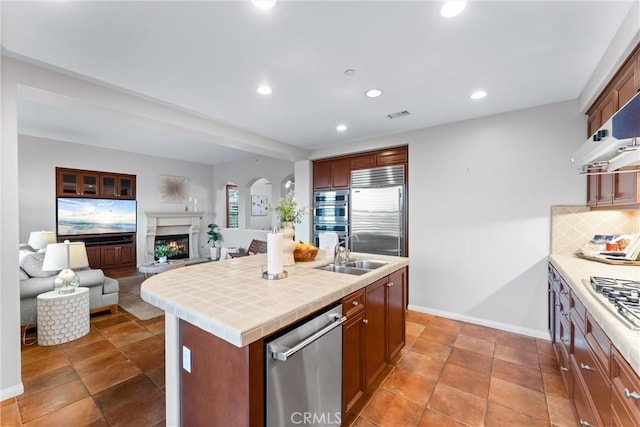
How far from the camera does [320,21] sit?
1.70 metres

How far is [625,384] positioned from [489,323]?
102 inches

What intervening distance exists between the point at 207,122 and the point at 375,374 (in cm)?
342

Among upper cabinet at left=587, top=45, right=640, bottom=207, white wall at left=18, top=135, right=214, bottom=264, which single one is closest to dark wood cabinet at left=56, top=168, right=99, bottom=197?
white wall at left=18, top=135, right=214, bottom=264

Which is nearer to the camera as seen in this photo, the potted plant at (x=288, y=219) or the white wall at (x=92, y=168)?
the potted plant at (x=288, y=219)

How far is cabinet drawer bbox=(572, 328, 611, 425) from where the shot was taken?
1.19 meters

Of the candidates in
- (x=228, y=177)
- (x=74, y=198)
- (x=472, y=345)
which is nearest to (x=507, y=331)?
(x=472, y=345)

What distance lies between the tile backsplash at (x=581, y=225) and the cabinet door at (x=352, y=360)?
2532 mm

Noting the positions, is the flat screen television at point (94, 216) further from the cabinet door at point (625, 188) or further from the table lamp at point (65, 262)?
the cabinet door at point (625, 188)

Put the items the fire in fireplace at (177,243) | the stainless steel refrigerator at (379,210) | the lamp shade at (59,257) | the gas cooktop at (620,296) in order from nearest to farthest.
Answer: the gas cooktop at (620,296) < the lamp shade at (59,257) < the stainless steel refrigerator at (379,210) < the fire in fireplace at (177,243)

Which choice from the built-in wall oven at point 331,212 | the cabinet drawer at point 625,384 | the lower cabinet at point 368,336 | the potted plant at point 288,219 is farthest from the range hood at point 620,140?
the built-in wall oven at point 331,212

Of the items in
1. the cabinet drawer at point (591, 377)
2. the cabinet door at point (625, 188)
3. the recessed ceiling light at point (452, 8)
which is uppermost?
the recessed ceiling light at point (452, 8)

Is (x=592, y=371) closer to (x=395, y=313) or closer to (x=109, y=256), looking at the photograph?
(x=395, y=313)

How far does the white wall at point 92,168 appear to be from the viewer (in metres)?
5.08

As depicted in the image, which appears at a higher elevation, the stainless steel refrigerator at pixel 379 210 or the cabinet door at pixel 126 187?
the cabinet door at pixel 126 187
